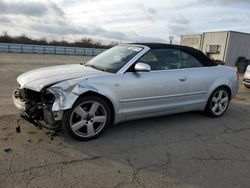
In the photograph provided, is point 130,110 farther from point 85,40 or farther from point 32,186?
point 85,40

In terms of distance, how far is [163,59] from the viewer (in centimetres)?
500

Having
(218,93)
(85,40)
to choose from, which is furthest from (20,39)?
(218,93)

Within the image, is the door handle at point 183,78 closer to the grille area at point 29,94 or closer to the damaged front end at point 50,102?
the damaged front end at point 50,102

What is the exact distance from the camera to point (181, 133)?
186 inches

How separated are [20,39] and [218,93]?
42.3 meters

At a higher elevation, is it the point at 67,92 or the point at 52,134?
the point at 67,92

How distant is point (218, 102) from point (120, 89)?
2.64 meters

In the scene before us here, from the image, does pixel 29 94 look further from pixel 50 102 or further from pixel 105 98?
pixel 105 98

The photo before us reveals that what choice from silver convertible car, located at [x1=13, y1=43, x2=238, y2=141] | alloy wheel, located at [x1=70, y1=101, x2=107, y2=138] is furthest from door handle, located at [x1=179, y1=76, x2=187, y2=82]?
alloy wheel, located at [x1=70, y1=101, x2=107, y2=138]

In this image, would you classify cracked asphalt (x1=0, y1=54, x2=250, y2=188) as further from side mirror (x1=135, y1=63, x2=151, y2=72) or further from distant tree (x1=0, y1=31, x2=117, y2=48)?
distant tree (x1=0, y1=31, x2=117, y2=48)

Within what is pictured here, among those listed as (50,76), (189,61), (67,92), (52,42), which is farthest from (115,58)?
(52,42)

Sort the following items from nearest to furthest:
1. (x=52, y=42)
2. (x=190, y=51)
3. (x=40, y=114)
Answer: (x=40, y=114)
(x=190, y=51)
(x=52, y=42)

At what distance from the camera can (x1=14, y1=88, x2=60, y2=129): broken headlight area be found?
3871 millimetres

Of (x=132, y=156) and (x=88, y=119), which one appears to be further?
(x=88, y=119)
